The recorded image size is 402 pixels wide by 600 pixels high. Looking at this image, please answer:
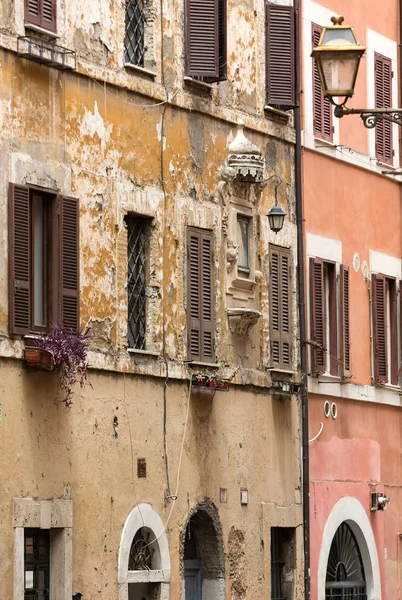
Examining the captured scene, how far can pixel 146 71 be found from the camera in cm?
2281

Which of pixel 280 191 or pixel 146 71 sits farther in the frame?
pixel 280 191

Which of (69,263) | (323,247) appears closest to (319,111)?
(323,247)

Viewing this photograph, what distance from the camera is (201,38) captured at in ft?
78.7

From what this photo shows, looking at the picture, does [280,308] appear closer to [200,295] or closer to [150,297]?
[200,295]

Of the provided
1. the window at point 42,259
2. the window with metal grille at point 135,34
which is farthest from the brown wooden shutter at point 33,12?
the window with metal grille at point 135,34

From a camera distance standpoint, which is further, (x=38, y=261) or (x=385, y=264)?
(x=385, y=264)

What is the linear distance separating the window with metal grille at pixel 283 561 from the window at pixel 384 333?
11.7 feet

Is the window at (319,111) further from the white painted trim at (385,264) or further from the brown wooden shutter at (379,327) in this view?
the brown wooden shutter at (379,327)

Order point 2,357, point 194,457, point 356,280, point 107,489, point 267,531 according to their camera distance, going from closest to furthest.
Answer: point 2,357 < point 107,489 < point 194,457 < point 267,531 < point 356,280

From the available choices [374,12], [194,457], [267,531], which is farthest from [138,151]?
[374,12]

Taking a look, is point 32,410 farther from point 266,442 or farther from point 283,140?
point 283,140

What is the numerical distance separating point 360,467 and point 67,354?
8633 mm

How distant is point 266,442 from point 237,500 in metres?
1.08

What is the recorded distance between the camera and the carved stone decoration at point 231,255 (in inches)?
960
